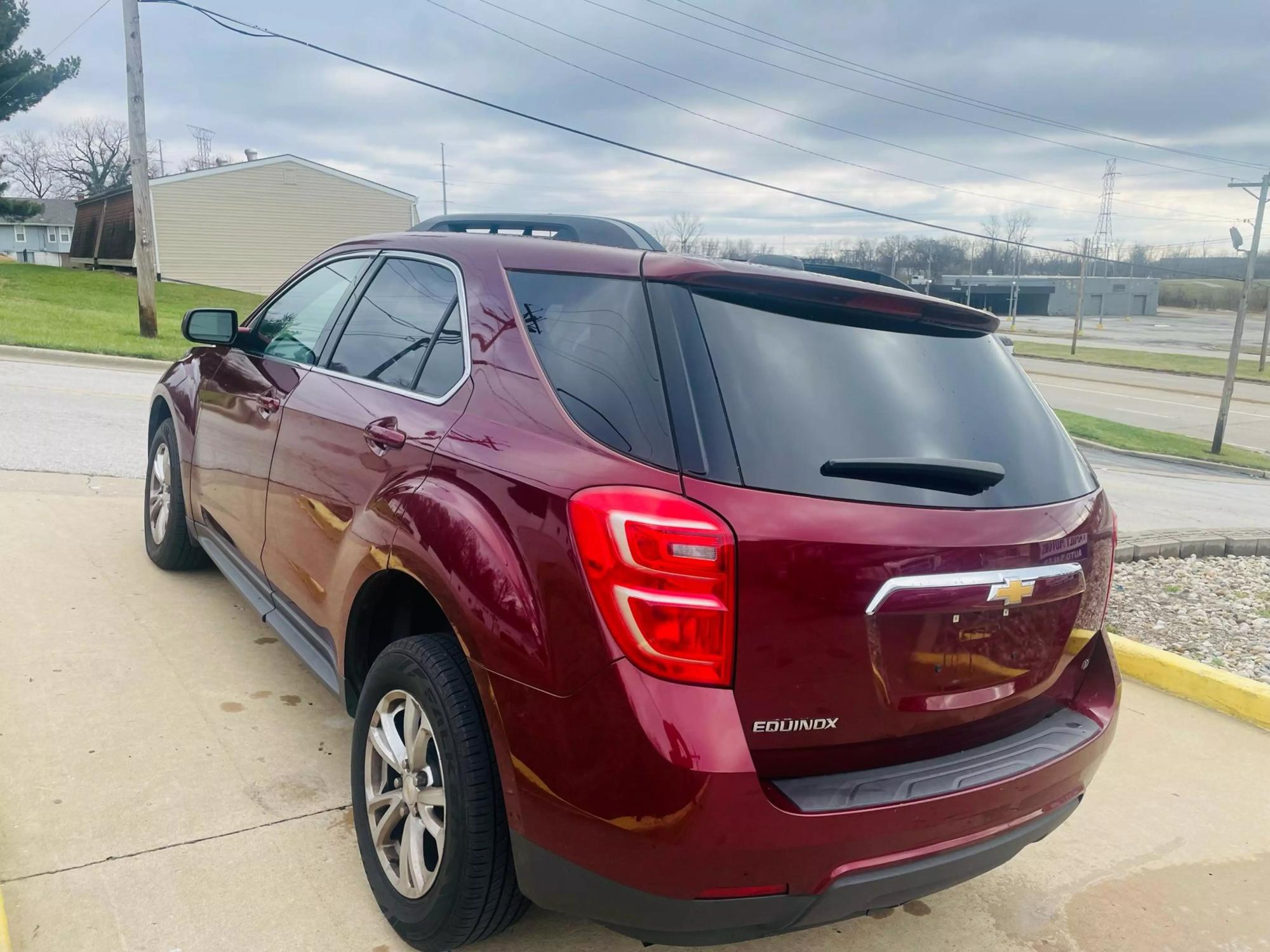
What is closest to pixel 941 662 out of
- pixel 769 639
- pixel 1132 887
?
pixel 769 639

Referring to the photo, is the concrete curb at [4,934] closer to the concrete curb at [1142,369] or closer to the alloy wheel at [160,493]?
the alloy wheel at [160,493]

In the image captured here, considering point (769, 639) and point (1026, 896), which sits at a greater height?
point (769, 639)

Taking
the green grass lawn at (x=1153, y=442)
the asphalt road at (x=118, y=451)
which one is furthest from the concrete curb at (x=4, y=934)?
the green grass lawn at (x=1153, y=442)

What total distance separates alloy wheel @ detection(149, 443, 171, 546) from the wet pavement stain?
13.8 ft

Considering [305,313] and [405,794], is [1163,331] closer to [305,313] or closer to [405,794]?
[305,313]

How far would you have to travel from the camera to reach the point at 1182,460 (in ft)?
73.2

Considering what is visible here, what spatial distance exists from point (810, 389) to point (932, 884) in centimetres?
113

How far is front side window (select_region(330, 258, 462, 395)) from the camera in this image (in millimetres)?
2883

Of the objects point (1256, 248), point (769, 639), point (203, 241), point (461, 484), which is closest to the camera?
point (769, 639)

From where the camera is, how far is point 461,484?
7.76 ft

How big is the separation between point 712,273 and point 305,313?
7.19ft

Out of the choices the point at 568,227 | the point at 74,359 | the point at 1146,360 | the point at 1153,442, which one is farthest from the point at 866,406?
the point at 1146,360

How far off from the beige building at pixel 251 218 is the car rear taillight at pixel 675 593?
39258mm

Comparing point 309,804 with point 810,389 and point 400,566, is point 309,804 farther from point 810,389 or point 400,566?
point 810,389
